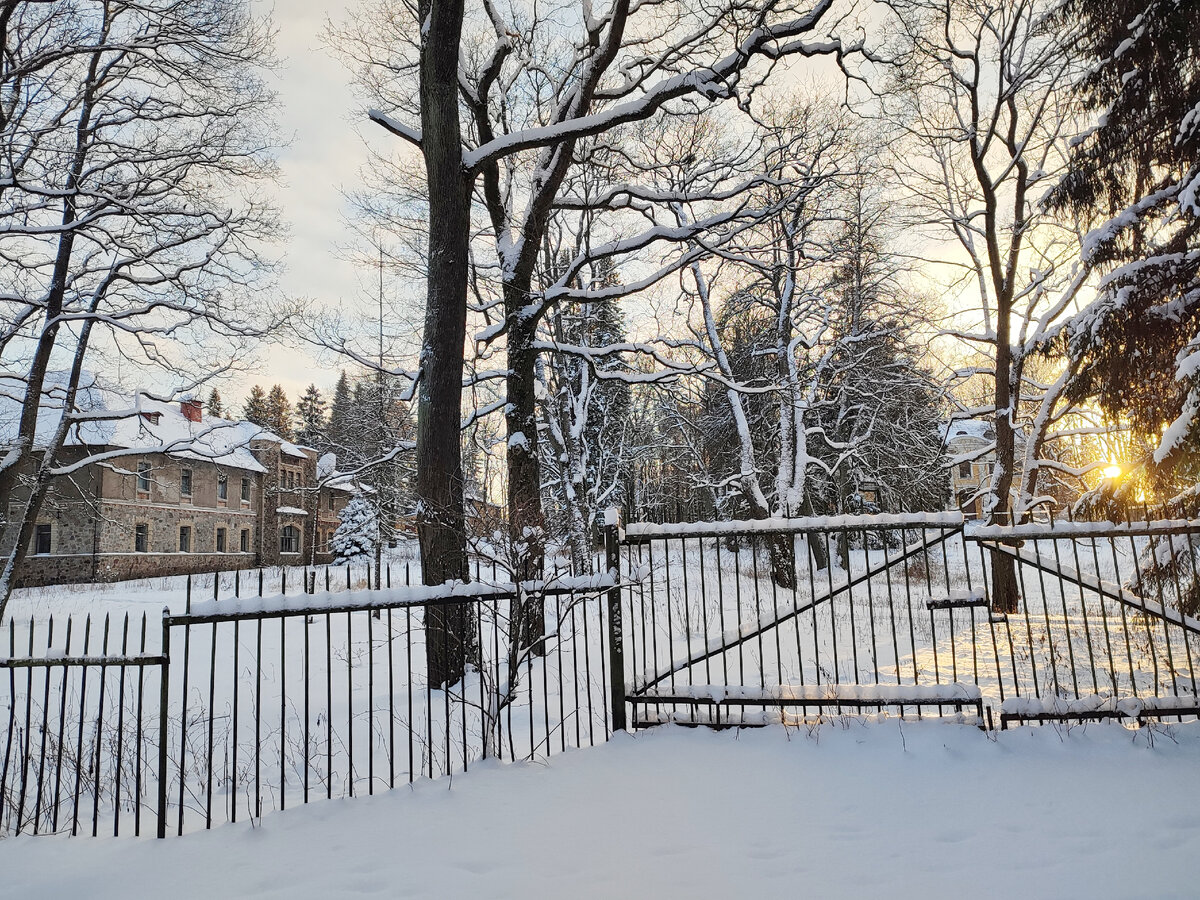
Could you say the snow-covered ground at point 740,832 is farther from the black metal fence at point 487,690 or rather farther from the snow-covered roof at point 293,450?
the snow-covered roof at point 293,450

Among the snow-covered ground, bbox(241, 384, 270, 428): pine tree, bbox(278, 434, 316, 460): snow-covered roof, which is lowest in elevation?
the snow-covered ground

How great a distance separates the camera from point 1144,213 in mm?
6496

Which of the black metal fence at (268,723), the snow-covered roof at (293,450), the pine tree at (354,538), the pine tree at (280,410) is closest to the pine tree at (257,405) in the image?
the pine tree at (280,410)

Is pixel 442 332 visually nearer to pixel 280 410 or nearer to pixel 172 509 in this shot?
pixel 172 509

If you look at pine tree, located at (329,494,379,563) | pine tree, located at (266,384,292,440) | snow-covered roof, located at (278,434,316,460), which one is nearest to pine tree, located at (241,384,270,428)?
pine tree, located at (266,384,292,440)

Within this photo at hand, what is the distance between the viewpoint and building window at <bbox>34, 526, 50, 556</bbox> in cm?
2975

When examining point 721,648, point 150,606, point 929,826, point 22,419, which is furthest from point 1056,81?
point 150,606

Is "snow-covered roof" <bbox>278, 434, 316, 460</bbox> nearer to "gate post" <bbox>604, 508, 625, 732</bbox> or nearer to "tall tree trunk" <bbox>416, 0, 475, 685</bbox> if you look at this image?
"tall tree trunk" <bbox>416, 0, 475, 685</bbox>

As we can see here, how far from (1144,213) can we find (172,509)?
132ft

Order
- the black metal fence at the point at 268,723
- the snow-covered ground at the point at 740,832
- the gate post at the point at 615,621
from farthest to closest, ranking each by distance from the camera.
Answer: the gate post at the point at 615,621 < the black metal fence at the point at 268,723 < the snow-covered ground at the point at 740,832

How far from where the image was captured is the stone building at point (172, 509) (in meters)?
29.4

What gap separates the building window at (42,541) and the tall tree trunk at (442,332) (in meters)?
32.4

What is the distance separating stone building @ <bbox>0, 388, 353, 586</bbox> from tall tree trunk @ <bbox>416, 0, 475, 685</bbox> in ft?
54.0

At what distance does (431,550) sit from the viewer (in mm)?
7031
